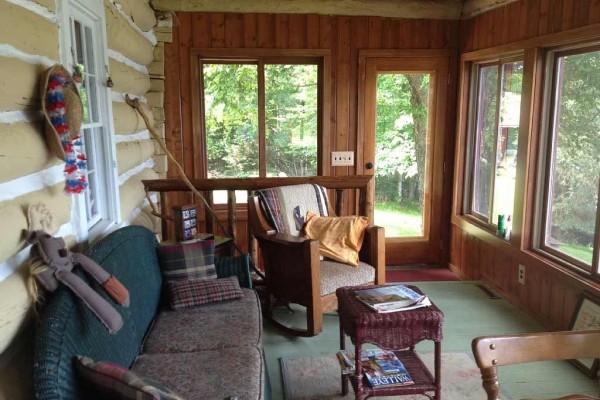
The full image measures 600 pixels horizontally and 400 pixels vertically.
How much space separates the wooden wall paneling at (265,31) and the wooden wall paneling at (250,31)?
1.0 inches

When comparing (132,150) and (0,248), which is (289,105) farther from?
(0,248)

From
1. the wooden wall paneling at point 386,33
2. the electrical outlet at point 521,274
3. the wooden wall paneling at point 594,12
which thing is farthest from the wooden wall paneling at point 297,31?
the electrical outlet at point 521,274

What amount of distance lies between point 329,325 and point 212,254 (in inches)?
39.2

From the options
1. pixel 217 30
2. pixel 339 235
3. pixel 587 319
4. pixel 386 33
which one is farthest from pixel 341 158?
pixel 587 319

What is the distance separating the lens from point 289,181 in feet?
12.3

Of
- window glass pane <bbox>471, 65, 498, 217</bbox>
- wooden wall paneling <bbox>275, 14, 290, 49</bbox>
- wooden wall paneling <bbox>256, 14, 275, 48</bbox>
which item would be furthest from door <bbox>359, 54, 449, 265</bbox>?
wooden wall paneling <bbox>256, 14, 275, 48</bbox>

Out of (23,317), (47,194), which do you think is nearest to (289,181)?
(47,194)

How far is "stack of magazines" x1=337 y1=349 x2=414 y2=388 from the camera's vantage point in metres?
2.20

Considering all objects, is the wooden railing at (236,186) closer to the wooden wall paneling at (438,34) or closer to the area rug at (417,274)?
the area rug at (417,274)

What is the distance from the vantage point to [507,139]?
12.7 feet

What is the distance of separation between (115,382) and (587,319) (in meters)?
2.56

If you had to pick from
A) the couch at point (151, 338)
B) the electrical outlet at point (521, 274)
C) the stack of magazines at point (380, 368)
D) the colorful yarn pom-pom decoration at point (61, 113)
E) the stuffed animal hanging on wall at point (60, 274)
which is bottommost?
the stack of magazines at point (380, 368)

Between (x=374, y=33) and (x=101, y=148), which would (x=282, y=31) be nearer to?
(x=374, y=33)

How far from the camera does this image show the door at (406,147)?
455 cm
